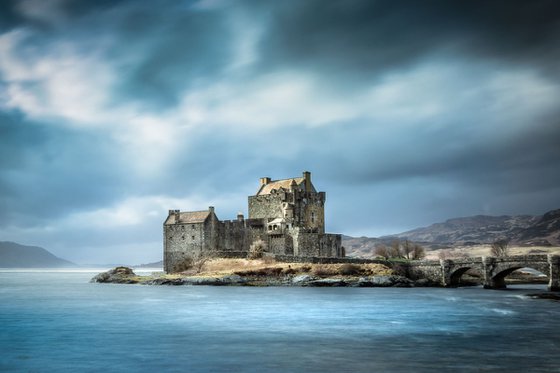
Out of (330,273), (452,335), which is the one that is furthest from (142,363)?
(330,273)

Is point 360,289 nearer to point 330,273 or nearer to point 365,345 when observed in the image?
point 330,273

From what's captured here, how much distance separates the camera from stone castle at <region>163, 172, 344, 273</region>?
89.9 meters

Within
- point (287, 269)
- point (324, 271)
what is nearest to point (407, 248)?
point (324, 271)

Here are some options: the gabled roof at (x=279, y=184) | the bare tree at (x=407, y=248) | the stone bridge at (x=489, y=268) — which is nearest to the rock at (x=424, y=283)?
the stone bridge at (x=489, y=268)

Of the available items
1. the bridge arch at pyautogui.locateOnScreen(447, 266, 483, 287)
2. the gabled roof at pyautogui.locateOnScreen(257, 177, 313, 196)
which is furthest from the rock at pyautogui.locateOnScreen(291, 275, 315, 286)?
the gabled roof at pyautogui.locateOnScreen(257, 177, 313, 196)

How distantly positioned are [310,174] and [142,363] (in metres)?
74.3

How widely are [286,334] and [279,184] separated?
6523 centimetres

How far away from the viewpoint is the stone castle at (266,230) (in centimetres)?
8988

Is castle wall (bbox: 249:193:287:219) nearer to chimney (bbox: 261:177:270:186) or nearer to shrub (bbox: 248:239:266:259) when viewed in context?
chimney (bbox: 261:177:270:186)

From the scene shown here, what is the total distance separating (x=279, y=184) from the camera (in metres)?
101

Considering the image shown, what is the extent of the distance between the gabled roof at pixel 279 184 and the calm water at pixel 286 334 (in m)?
37.4

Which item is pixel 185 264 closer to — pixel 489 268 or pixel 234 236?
pixel 234 236

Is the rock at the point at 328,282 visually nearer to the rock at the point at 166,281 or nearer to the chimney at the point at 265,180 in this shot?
the rock at the point at 166,281

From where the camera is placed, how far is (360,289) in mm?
74375
